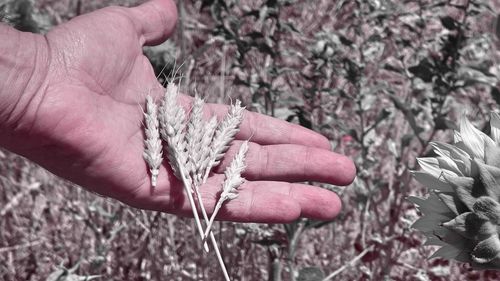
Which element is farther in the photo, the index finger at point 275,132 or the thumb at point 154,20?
the thumb at point 154,20

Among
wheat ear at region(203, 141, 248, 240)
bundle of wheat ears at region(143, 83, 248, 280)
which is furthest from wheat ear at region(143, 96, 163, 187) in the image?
wheat ear at region(203, 141, 248, 240)

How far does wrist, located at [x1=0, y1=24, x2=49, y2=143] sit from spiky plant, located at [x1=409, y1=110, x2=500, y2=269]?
1.27m

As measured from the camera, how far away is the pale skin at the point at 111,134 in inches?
93.2

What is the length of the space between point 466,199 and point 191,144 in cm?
100

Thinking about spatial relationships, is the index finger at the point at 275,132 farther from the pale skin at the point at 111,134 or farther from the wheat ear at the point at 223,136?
the wheat ear at the point at 223,136

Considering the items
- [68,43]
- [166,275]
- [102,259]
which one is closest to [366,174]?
[166,275]

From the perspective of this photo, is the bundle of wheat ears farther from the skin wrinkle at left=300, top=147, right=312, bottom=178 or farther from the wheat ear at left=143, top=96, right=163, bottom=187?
the skin wrinkle at left=300, top=147, right=312, bottom=178

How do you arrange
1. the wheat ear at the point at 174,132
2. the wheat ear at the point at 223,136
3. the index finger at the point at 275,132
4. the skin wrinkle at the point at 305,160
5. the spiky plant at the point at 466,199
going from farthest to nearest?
the index finger at the point at 275,132
the skin wrinkle at the point at 305,160
the wheat ear at the point at 223,136
the wheat ear at the point at 174,132
the spiky plant at the point at 466,199

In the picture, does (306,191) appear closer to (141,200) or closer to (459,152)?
(141,200)

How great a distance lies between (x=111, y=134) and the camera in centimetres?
246

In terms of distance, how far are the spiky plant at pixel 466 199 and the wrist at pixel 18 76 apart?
1.27m

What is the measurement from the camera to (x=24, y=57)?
242 cm

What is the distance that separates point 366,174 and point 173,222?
3.27 feet

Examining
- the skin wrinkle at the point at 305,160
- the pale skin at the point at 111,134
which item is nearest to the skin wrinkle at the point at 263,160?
the pale skin at the point at 111,134
